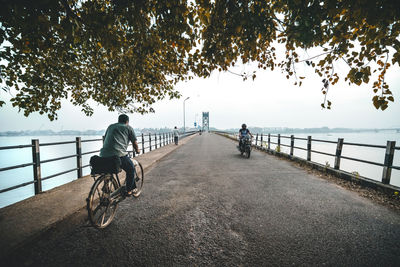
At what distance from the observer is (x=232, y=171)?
20.0 feet

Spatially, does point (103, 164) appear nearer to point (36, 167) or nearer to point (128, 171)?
point (128, 171)

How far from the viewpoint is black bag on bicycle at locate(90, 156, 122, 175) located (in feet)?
9.18

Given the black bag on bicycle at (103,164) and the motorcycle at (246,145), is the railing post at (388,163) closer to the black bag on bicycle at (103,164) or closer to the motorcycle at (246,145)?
the motorcycle at (246,145)

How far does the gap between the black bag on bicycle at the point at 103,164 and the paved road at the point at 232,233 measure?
0.89m

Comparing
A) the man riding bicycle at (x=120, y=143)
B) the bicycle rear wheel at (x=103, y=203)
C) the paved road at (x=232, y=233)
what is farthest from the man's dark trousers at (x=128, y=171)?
Result: the paved road at (x=232, y=233)

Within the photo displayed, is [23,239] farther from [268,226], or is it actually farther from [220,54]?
[220,54]

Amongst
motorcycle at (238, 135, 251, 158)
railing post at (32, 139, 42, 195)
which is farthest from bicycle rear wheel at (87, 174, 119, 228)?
motorcycle at (238, 135, 251, 158)

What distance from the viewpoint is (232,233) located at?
246 centimetres

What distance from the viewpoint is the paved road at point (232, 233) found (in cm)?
200

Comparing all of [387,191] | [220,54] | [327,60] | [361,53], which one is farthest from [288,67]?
[387,191]

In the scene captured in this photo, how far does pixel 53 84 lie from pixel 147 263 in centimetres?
631

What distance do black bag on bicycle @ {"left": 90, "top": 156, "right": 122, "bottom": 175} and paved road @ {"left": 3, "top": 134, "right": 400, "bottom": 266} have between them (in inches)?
35.0

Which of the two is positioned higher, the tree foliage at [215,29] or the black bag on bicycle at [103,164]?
the tree foliage at [215,29]

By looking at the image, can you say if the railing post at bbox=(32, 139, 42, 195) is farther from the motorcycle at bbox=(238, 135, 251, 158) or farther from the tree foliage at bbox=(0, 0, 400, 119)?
the motorcycle at bbox=(238, 135, 251, 158)
